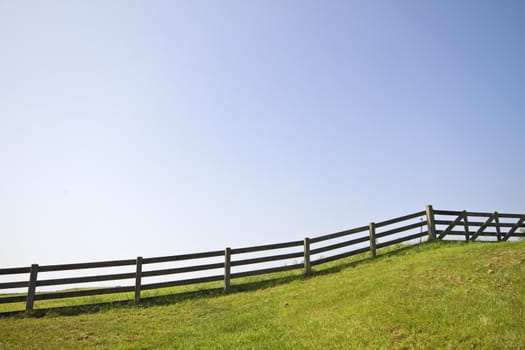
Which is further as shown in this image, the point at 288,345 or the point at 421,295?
the point at 421,295

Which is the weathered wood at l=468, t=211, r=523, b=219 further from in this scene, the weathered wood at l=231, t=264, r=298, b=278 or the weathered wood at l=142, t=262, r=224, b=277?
the weathered wood at l=142, t=262, r=224, b=277

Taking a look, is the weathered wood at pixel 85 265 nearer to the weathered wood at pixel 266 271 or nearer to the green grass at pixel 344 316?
the green grass at pixel 344 316

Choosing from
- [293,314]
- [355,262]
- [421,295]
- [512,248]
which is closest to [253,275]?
[355,262]

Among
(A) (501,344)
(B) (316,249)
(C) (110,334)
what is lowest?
(C) (110,334)

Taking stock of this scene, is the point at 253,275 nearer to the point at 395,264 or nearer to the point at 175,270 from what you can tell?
the point at 175,270

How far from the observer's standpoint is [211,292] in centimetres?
1427

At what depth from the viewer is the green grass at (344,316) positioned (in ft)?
21.6

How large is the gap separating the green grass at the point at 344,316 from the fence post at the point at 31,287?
2.31ft

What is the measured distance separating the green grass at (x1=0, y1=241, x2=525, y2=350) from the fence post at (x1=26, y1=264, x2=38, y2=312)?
2.31ft

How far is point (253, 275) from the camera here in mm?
15375

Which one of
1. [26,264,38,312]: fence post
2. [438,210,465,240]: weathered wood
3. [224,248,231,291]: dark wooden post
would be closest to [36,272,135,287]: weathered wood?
[26,264,38,312]: fence post

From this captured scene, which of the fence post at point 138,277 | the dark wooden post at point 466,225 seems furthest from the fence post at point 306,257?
the dark wooden post at point 466,225

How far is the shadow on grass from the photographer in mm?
12031

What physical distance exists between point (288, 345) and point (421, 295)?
12.7 ft
